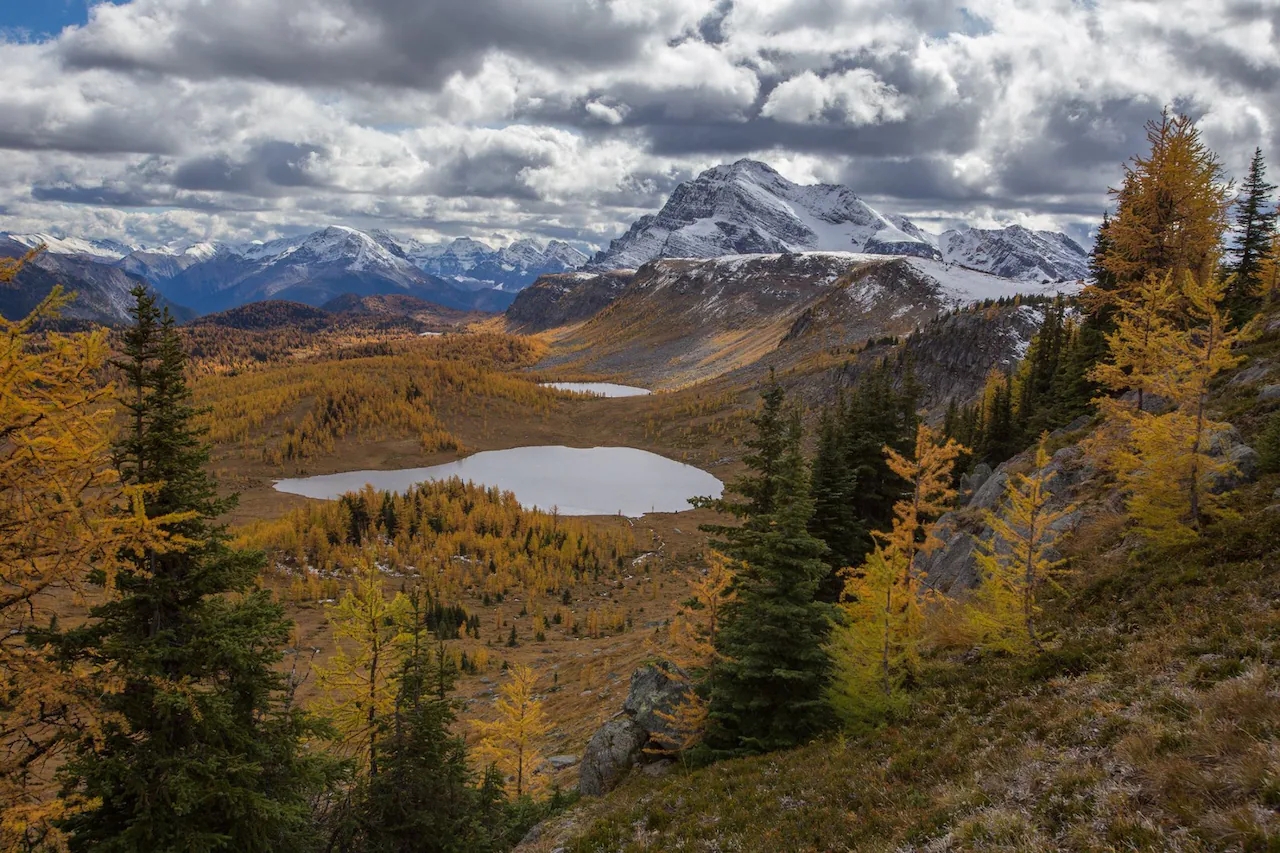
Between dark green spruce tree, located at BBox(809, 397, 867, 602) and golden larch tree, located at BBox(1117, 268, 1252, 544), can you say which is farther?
dark green spruce tree, located at BBox(809, 397, 867, 602)

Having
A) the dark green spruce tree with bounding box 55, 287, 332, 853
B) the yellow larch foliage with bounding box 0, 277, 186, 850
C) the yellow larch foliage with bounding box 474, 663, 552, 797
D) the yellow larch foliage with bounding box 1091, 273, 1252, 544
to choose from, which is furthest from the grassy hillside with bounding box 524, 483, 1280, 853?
the yellow larch foliage with bounding box 0, 277, 186, 850

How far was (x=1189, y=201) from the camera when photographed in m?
32.7

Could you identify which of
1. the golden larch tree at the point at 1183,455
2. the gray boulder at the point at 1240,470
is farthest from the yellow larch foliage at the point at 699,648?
the gray boulder at the point at 1240,470

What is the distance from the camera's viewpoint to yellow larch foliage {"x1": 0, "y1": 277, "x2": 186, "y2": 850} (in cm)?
792

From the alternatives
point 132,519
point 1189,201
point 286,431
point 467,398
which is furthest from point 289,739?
point 467,398

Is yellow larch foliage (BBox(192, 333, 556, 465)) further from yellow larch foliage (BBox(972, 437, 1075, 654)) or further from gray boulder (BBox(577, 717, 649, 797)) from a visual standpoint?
yellow larch foliage (BBox(972, 437, 1075, 654))

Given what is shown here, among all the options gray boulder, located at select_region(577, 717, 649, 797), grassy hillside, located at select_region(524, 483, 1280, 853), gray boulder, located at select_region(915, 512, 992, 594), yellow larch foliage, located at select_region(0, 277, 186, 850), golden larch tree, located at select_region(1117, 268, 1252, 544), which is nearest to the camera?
yellow larch foliage, located at select_region(0, 277, 186, 850)

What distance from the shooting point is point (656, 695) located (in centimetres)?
2427

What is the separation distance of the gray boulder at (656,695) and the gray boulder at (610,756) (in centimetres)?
48

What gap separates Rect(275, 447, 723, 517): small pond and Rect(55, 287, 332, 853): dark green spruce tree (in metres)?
104

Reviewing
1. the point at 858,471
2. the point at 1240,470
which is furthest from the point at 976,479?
the point at 1240,470

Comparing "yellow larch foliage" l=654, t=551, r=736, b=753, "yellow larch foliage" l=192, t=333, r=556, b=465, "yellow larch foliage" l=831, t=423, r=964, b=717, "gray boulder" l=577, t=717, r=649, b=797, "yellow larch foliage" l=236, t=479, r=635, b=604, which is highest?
"yellow larch foliage" l=831, t=423, r=964, b=717

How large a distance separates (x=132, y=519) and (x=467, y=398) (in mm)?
196458

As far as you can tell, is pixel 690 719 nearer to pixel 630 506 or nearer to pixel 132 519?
pixel 132 519
